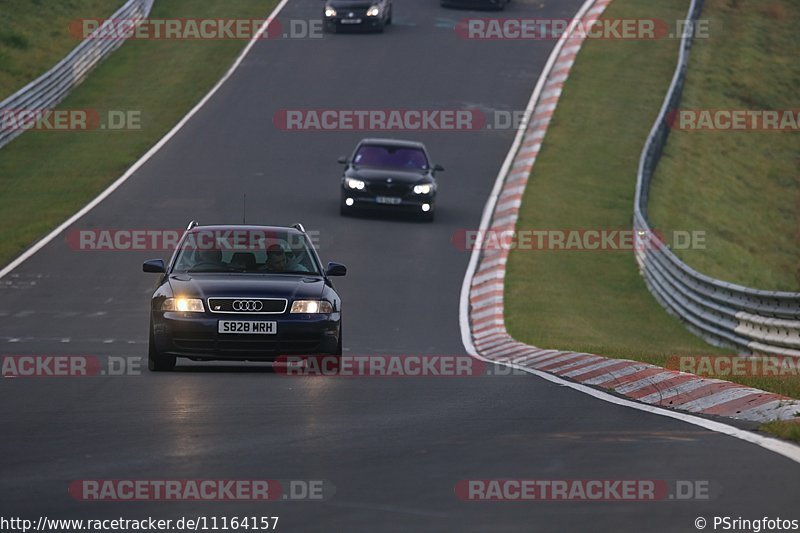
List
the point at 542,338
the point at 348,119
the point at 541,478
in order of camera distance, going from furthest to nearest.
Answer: the point at 348,119 → the point at 542,338 → the point at 541,478

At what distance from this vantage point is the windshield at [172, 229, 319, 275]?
573 inches

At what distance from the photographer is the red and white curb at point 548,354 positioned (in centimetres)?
1087

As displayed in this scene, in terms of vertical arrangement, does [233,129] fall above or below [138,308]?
above

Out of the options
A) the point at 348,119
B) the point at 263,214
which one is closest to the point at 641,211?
the point at 263,214

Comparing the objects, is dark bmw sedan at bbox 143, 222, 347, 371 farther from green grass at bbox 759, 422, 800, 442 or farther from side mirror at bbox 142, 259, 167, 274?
green grass at bbox 759, 422, 800, 442

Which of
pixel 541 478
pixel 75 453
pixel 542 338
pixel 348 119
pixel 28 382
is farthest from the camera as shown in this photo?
pixel 348 119

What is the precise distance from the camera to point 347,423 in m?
9.80

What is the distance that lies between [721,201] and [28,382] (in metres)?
24.3

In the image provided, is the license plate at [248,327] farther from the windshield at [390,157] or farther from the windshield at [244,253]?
the windshield at [390,157]

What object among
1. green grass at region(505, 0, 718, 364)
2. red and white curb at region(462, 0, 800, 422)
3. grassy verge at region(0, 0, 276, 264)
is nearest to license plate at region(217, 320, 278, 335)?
red and white curb at region(462, 0, 800, 422)

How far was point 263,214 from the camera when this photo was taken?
28594 millimetres

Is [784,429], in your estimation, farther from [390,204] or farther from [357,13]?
[357,13]

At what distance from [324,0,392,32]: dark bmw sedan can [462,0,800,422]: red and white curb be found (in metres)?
5.53

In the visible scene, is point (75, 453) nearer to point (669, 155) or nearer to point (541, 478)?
point (541, 478)
